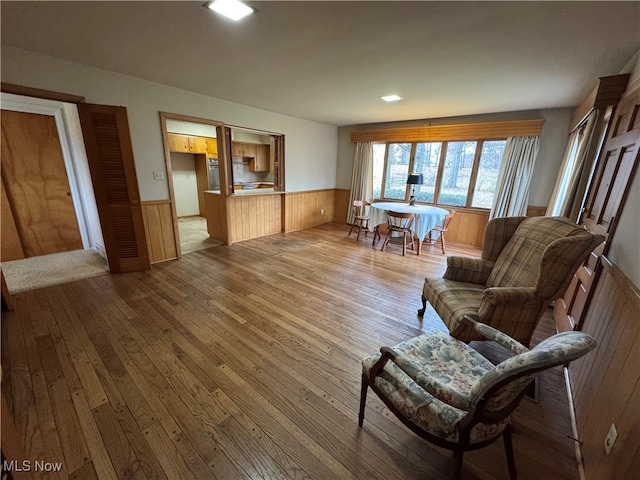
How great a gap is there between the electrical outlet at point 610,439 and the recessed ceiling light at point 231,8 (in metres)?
2.88

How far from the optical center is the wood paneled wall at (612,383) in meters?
0.98

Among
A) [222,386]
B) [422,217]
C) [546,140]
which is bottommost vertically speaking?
[222,386]

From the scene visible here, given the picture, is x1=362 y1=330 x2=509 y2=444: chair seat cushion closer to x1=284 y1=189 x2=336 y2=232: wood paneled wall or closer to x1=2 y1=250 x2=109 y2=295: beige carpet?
x1=2 y1=250 x2=109 y2=295: beige carpet

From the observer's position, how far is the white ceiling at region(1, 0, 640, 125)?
1.64 metres

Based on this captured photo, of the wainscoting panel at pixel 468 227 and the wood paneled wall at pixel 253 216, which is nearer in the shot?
the wood paneled wall at pixel 253 216

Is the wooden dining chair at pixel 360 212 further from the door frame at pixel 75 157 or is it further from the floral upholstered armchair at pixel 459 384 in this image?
the door frame at pixel 75 157

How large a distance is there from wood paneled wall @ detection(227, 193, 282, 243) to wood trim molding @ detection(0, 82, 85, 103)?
216cm

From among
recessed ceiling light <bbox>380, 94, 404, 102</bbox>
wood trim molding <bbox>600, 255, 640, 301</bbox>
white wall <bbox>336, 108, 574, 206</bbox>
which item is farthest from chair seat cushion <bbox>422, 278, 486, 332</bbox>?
white wall <bbox>336, 108, 574, 206</bbox>

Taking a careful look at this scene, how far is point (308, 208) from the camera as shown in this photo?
6.12 m

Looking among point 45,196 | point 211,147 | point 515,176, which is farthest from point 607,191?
point 211,147

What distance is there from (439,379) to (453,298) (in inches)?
35.1

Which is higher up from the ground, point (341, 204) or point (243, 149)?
point (243, 149)

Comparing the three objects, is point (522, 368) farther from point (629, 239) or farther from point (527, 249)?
point (527, 249)

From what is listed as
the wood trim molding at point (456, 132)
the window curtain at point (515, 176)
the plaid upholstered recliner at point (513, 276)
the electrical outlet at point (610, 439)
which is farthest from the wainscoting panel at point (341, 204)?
the electrical outlet at point (610, 439)
